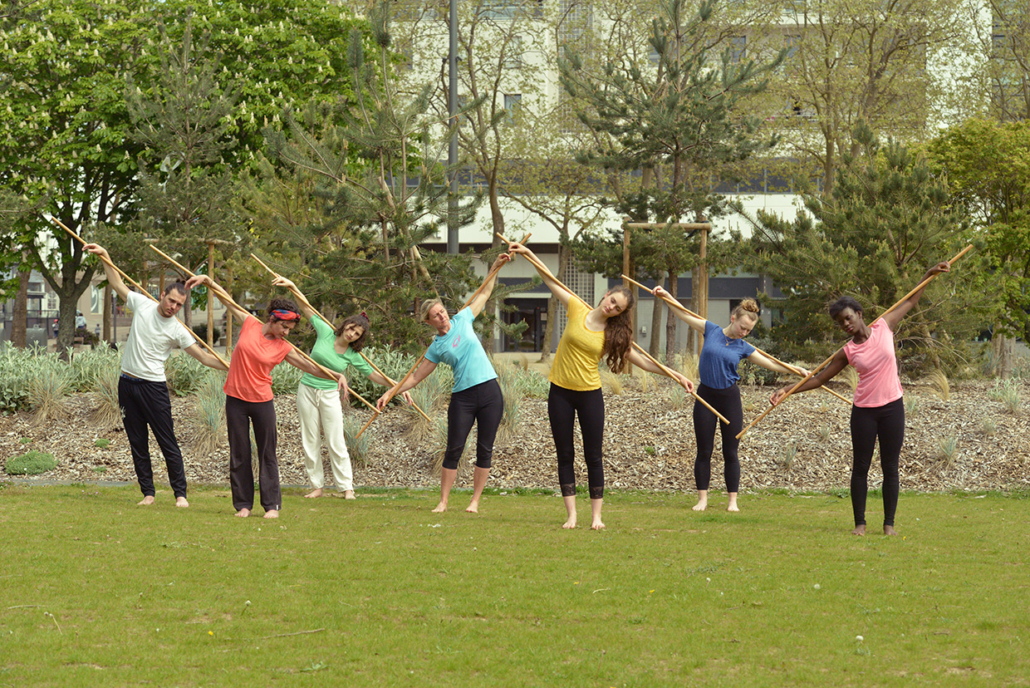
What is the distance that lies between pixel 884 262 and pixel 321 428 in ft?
28.8

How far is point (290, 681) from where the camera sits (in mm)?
4270

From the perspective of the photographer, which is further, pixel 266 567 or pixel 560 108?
pixel 560 108

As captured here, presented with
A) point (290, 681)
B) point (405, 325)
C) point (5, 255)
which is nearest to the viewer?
point (290, 681)

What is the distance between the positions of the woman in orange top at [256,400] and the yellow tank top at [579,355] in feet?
7.31

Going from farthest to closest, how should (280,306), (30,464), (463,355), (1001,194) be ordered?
(1001,194), (30,464), (463,355), (280,306)

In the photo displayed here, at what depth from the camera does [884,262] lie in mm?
14930

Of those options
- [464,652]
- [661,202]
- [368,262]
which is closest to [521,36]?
[661,202]

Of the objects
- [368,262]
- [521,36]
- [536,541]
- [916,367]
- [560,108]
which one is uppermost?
[521,36]

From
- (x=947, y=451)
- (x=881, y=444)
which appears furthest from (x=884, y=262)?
(x=881, y=444)

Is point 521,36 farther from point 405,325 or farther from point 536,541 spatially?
point 536,541

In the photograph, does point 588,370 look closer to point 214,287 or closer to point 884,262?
point 214,287

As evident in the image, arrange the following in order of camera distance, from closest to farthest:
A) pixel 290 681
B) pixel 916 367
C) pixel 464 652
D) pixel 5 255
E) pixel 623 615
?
pixel 290 681 → pixel 464 652 → pixel 623 615 → pixel 916 367 → pixel 5 255

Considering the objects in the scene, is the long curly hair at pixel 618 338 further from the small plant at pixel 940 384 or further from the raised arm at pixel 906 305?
the small plant at pixel 940 384

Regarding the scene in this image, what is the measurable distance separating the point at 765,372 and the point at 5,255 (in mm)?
20246
